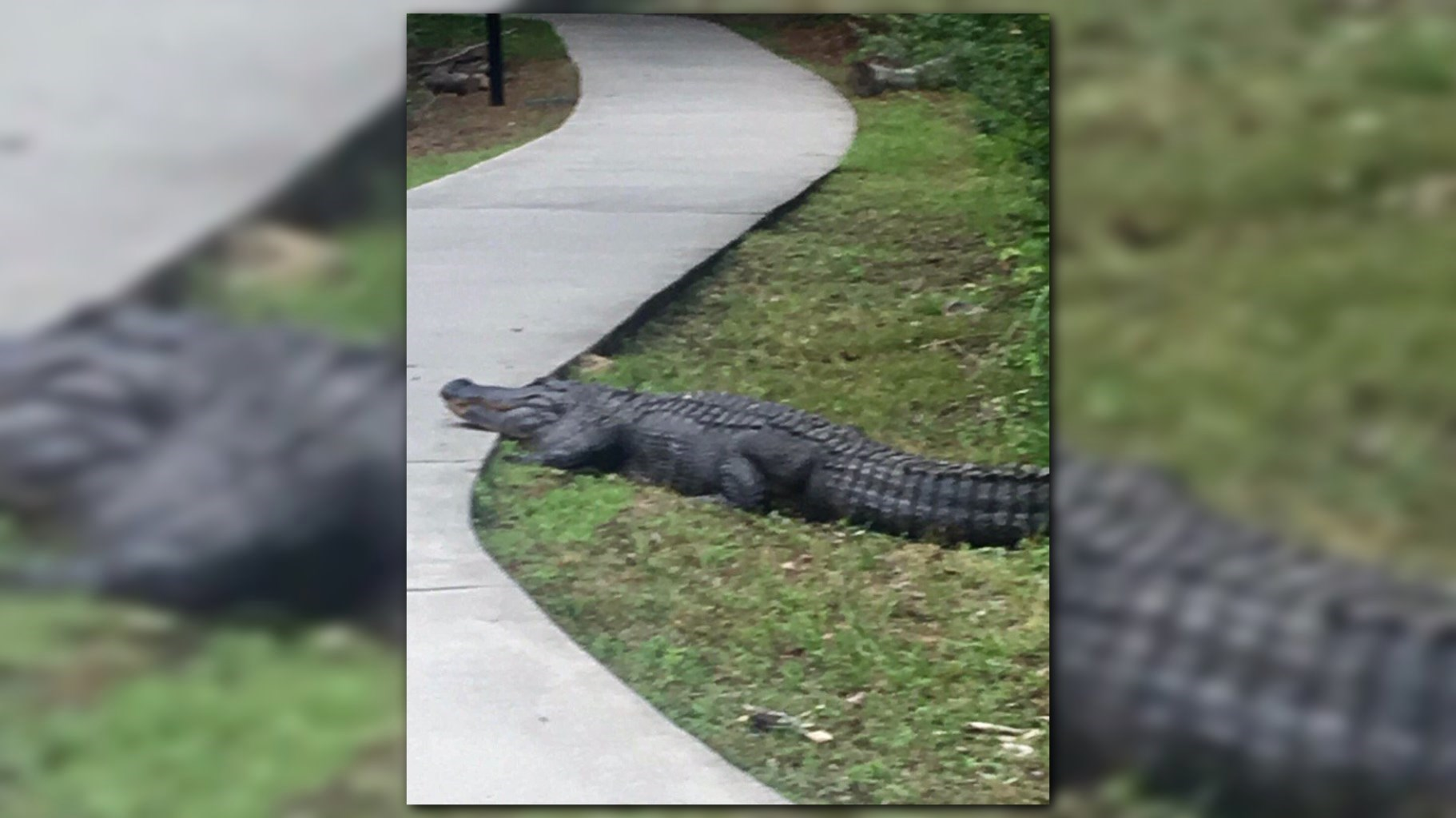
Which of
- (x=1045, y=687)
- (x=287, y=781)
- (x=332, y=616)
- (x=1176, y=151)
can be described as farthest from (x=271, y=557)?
(x=1176, y=151)

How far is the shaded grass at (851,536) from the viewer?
3215mm

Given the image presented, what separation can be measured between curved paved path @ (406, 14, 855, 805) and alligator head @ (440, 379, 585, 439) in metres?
0.03

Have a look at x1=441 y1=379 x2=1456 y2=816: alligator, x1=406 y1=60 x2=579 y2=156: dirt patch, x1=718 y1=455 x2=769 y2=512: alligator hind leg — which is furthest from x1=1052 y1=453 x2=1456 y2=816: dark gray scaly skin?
x1=406 y1=60 x2=579 y2=156: dirt patch

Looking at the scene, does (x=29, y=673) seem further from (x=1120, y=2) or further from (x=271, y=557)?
(x=1120, y=2)

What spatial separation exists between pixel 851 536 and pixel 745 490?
0.72 feet

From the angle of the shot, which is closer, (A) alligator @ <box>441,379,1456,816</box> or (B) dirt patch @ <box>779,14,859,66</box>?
(A) alligator @ <box>441,379,1456,816</box>

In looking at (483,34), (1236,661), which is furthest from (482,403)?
(1236,661)

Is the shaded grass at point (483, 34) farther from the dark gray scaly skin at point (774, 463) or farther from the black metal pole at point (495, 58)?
the dark gray scaly skin at point (774, 463)

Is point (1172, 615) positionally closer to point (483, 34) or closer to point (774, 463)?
point (774, 463)

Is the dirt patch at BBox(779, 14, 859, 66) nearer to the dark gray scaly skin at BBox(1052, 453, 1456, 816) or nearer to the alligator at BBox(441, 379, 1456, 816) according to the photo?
the alligator at BBox(441, 379, 1456, 816)

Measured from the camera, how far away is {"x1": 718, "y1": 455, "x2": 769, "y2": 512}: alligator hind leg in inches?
131

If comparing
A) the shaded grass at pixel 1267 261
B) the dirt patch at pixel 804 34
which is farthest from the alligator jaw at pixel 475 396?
the shaded grass at pixel 1267 261

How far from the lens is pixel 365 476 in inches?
128

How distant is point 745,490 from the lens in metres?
3.35
